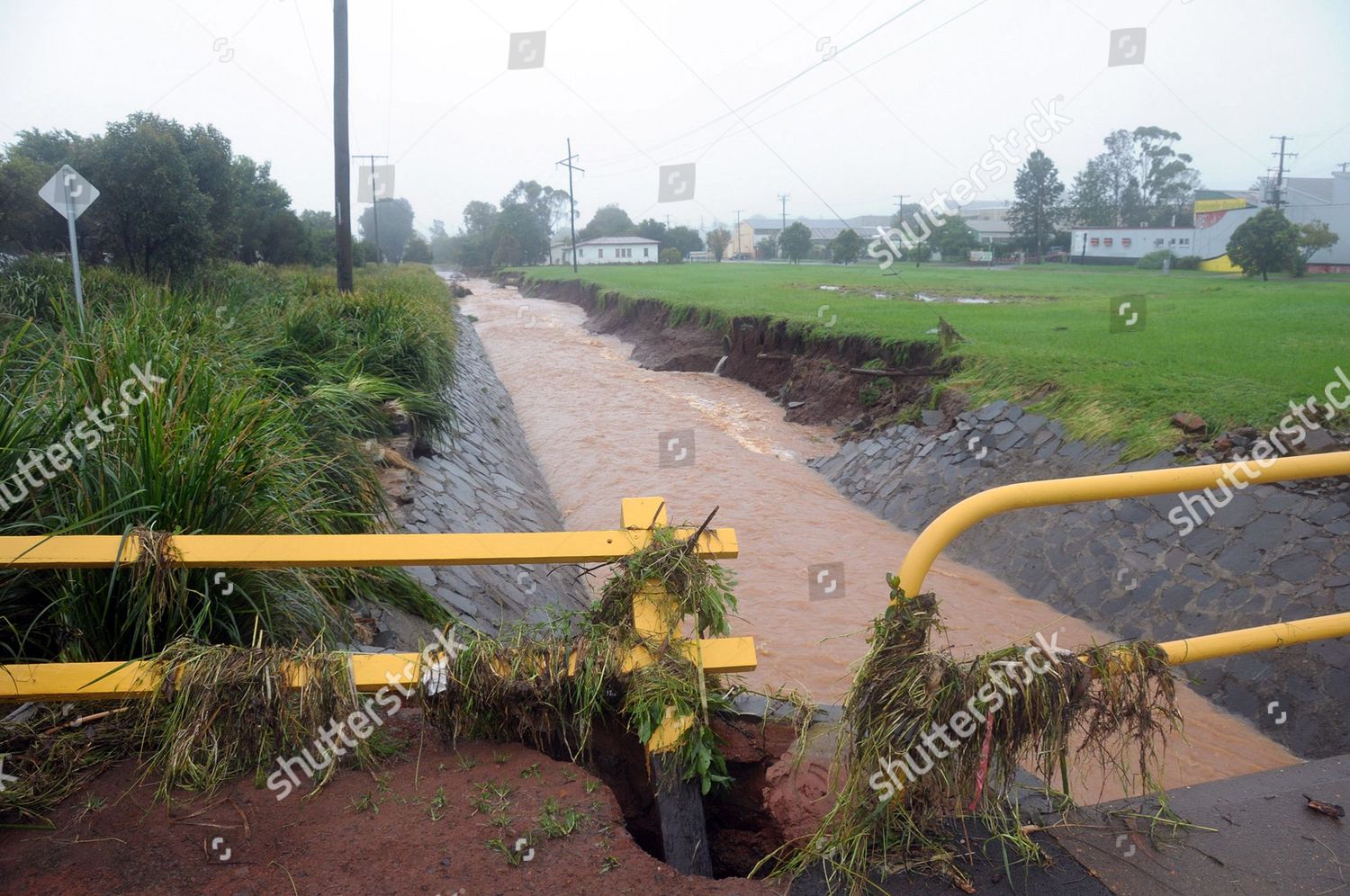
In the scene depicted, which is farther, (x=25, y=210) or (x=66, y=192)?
(x=25, y=210)

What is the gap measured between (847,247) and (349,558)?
2120 inches

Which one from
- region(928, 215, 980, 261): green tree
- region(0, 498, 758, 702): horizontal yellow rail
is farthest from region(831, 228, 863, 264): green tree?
region(0, 498, 758, 702): horizontal yellow rail

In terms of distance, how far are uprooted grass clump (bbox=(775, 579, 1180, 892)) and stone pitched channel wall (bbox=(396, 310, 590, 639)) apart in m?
1.54

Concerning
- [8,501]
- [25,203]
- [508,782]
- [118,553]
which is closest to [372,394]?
[8,501]

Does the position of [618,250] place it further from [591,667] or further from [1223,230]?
[591,667]

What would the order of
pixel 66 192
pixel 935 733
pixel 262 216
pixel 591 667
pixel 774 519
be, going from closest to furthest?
1. pixel 935 733
2. pixel 591 667
3. pixel 66 192
4. pixel 774 519
5. pixel 262 216

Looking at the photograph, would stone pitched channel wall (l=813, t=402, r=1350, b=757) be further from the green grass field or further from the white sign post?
the white sign post

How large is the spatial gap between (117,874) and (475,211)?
137432 millimetres

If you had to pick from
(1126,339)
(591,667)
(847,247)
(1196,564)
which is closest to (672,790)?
(591,667)

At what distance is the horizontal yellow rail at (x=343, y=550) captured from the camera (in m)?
2.98

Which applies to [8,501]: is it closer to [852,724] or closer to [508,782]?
[508,782]

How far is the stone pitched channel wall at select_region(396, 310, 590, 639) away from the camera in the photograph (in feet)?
22.2

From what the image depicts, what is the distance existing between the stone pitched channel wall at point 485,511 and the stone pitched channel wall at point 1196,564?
15.3 feet

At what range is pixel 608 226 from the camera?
11162cm
